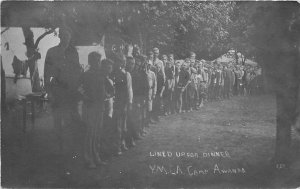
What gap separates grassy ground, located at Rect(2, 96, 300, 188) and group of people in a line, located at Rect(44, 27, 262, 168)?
0.15m

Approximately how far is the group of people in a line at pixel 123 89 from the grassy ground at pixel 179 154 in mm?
147

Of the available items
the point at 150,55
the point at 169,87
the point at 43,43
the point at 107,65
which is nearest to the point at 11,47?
the point at 43,43

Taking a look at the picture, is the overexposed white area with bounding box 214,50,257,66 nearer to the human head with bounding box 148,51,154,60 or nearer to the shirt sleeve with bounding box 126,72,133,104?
the human head with bounding box 148,51,154,60

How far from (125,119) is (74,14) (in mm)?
1555

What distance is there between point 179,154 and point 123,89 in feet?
3.84

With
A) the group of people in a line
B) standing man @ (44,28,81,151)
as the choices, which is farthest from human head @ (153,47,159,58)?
standing man @ (44,28,81,151)

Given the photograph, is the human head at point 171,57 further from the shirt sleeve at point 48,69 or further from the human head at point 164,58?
the shirt sleeve at point 48,69

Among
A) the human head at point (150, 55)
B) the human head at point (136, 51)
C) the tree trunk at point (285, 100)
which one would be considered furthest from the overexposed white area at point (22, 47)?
the tree trunk at point (285, 100)

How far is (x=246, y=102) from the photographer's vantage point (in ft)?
18.4

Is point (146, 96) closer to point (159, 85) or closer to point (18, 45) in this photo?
point (159, 85)

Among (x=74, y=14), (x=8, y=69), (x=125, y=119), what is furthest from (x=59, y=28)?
(x=125, y=119)

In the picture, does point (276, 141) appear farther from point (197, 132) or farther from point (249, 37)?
point (249, 37)

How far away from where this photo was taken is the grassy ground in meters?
5.33

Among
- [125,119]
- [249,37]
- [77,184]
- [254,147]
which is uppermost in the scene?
[249,37]
